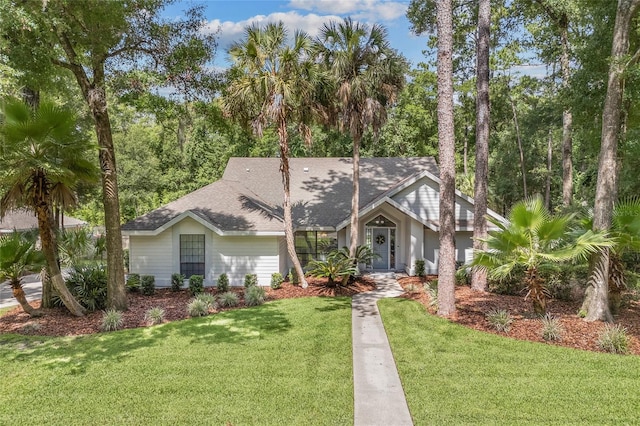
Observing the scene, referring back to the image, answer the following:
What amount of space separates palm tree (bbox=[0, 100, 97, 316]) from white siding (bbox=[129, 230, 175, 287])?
5256 mm

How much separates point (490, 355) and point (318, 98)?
10341 mm

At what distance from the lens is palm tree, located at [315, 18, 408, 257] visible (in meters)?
14.8

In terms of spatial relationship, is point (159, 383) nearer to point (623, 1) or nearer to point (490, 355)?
point (490, 355)

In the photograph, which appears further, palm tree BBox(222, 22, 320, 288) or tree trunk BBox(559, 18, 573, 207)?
tree trunk BBox(559, 18, 573, 207)

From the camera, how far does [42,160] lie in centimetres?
927

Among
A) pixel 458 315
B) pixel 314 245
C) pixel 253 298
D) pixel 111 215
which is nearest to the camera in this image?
pixel 458 315

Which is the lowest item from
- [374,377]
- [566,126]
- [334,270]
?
[374,377]

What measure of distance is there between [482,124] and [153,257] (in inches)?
531

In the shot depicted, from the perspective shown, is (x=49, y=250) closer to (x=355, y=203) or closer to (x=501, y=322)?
→ (x=355, y=203)

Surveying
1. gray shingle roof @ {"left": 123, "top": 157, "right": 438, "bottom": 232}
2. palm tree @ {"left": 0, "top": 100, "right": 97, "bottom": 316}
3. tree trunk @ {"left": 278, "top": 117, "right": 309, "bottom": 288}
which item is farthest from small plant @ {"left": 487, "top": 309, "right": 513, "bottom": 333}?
palm tree @ {"left": 0, "top": 100, "right": 97, "bottom": 316}

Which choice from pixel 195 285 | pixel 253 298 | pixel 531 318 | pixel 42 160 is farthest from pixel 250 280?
pixel 531 318

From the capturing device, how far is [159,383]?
698 cm

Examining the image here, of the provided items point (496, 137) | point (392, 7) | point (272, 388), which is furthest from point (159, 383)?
point (496, 137)

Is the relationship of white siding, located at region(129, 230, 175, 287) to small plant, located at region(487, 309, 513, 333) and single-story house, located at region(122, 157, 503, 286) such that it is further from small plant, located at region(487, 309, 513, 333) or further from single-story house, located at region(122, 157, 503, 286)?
small plant, located at region(487, 309, 513, 333)
